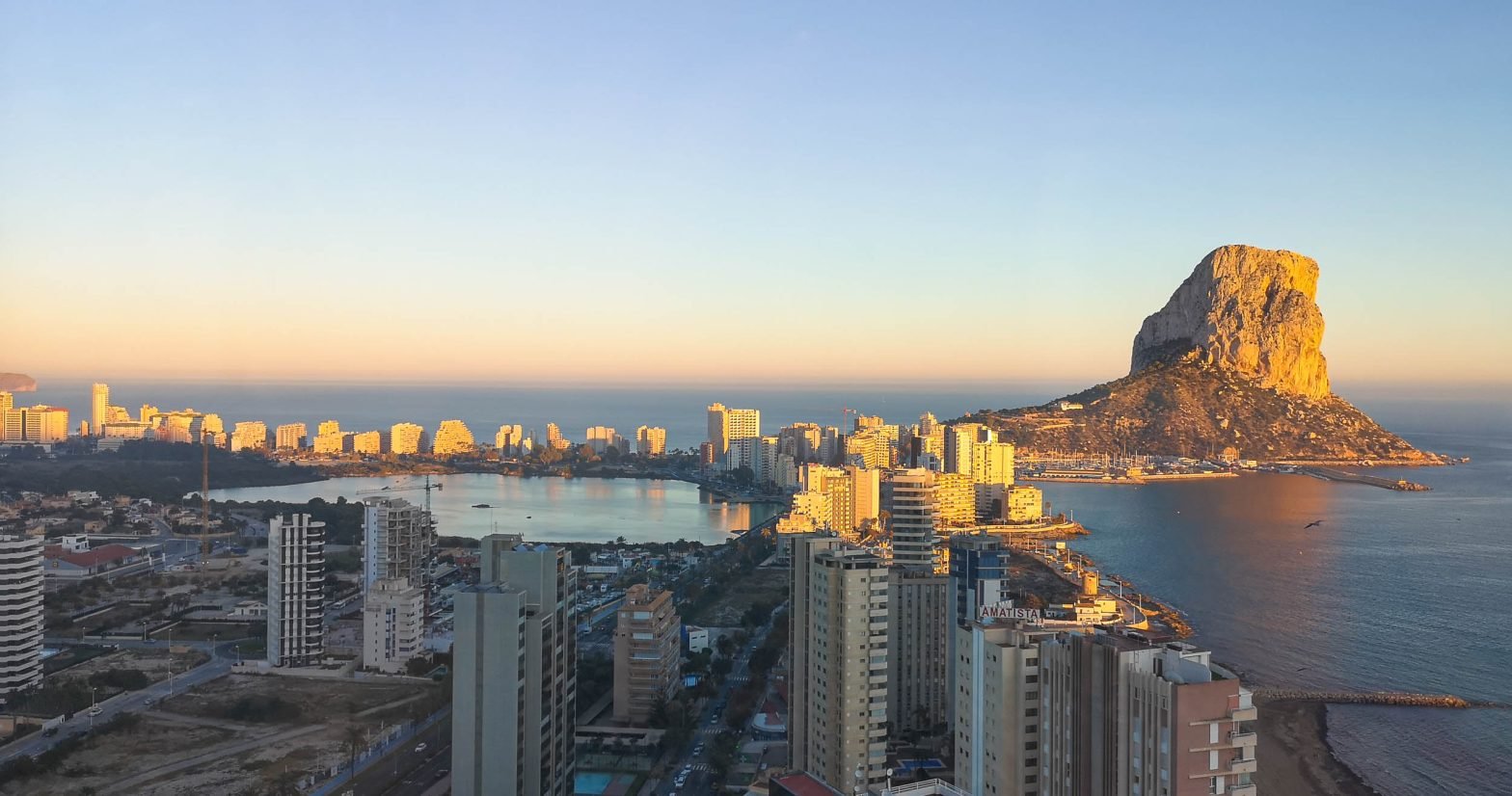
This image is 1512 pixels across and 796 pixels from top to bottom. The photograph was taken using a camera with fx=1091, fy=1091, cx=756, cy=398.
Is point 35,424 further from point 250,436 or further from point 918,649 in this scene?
point 918,649

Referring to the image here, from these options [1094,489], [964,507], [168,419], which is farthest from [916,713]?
[168,419]

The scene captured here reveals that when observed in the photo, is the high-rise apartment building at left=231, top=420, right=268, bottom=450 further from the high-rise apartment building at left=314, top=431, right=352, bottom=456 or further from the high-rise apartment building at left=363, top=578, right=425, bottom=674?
the high-rise apartment building at left=363, top=578, right=425, bottom=674

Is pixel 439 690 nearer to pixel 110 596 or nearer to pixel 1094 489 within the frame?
pixel 110 596

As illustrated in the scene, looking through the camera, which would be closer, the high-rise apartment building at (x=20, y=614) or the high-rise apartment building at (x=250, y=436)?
the high-rise apartment building at (x=20, y=614)

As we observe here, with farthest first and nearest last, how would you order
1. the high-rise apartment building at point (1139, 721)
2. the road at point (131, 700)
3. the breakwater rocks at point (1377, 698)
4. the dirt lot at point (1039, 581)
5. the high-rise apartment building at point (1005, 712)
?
the dirt lot at point (1039, 581) < the breakwater rocks at point (1377, 698) < the road at point (131, 700) < the high-rise apartment building at point (1005, 712) < the high-rise apartment building at point (1139, 721)

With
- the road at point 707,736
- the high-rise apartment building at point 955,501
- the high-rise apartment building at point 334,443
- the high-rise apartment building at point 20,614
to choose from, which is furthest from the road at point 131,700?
the high-rise apartment building at point 334,443

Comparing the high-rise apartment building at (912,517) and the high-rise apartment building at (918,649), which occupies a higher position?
the high-rise apartment building at (912,517)

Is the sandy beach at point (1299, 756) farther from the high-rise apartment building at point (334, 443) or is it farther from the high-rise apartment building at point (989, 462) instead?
the high-rise apartment building at point (334, 443)

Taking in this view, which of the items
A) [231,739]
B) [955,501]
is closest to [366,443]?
[955,501]
